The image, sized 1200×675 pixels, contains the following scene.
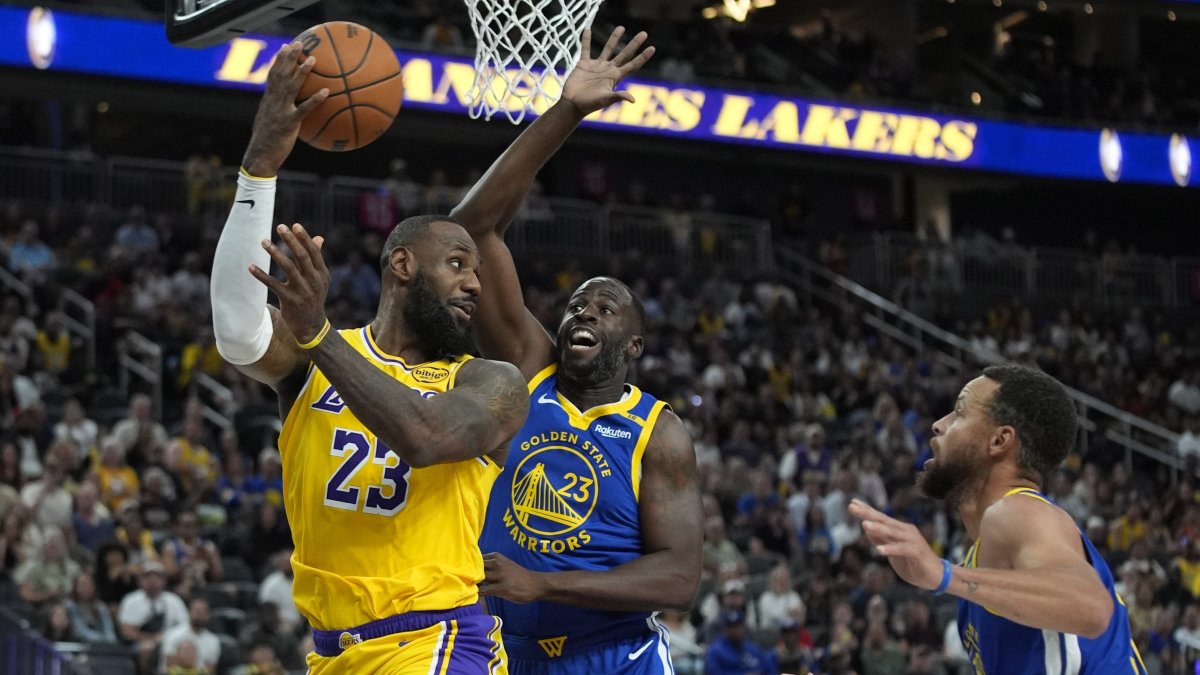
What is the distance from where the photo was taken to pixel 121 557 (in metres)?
11.0

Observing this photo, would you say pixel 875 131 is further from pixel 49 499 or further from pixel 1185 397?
pixel 49 499

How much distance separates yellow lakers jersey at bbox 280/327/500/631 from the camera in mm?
4344

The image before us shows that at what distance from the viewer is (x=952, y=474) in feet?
15.1

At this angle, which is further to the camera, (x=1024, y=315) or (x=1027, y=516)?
(x=1024, y=315)

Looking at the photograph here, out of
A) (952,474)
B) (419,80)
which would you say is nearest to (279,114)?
(952,474)

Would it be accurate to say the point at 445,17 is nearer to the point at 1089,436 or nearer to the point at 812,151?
the point at 812,151

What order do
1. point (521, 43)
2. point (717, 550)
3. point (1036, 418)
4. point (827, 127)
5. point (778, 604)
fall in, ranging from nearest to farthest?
1. point (1036, 418)
2. point (521, 43)
3. point (778, 604)
4. point (717, 550)
5. point (827, 127)

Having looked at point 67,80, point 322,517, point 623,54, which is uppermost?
point 67,80

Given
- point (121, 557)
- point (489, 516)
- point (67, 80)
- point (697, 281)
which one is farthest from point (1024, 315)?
point (489, 516)

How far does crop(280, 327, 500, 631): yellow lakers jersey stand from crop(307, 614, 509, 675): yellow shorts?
0.21 feet

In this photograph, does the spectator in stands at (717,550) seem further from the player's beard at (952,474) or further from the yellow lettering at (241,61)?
the yellow lettering at (241,61)

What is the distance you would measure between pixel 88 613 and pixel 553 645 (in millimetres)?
6109

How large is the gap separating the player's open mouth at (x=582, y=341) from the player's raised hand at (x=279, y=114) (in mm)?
1479

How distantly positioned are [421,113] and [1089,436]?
31.4ft
